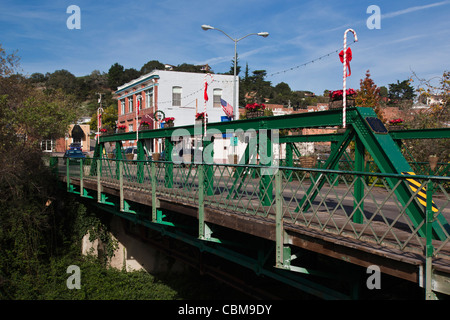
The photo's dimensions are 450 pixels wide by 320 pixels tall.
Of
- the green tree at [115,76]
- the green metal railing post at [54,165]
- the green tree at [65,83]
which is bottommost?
the green metal railing post at [54,165]

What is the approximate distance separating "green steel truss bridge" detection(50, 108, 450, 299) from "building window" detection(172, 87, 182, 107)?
25.6 m

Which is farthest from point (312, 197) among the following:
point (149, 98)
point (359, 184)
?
point (149, 98)

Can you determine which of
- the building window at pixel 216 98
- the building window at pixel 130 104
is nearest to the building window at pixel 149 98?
the building window at pixel 130 104

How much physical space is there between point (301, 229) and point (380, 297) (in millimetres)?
1896

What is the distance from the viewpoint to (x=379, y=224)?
6.75m

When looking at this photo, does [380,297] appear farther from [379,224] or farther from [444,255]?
[444,255]

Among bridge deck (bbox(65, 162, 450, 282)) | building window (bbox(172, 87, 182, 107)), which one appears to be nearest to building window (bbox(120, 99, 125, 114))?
building window (bbox(172, 87, 182, 107))

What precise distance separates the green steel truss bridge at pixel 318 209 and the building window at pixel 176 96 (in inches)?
1008

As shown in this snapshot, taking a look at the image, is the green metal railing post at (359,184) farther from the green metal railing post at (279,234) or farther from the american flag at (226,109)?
the american flag at (226,109)

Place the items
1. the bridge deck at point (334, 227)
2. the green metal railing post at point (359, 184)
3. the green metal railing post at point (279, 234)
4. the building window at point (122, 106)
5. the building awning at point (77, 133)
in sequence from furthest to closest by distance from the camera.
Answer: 1. the building awning at point (77, 133)
2. the building window at point (122, 106)
3. the green metal railing post at point (359, 184)
4. the green metal railing post at point (279, 234)
5. the bridge deck at point (334, 227)

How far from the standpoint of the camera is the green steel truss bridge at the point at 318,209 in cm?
494

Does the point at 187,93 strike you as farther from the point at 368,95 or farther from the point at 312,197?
the point at 312,197

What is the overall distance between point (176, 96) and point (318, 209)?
33030 mm
